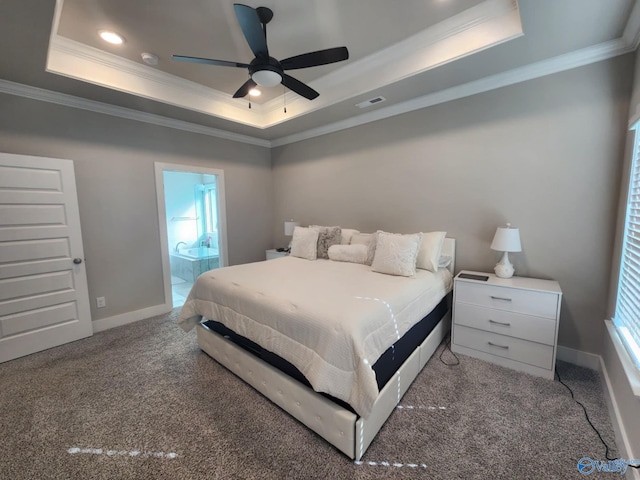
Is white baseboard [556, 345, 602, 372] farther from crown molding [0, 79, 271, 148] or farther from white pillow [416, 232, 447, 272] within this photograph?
crown molding [0, 79, 271, 148]

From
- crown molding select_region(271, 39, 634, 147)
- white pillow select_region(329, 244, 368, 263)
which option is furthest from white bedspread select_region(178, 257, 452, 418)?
crown molding select_region(271, 39, 634, 147)

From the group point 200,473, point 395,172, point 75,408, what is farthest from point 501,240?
point 75,408

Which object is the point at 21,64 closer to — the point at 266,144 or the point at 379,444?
the point at 266,144

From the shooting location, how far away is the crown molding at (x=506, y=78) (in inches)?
81.6

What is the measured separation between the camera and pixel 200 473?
1.41 meters

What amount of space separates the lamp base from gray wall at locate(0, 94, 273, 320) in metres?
3.91

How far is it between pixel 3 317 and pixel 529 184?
5093 mm

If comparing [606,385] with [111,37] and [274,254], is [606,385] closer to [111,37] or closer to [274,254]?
[274,254]

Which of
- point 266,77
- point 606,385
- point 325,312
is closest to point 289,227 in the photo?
point 266,77

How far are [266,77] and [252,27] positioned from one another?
0.33m

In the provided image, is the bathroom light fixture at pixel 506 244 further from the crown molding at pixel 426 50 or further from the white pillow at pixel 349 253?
the crown molding at pixel 426 50

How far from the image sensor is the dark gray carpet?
56.6 inches

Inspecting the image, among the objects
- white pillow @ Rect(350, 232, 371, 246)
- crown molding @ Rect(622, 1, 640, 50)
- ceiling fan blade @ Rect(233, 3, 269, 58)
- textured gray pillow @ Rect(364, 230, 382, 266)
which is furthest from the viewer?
white pillow @ Rect(350, 232, 371, 246)

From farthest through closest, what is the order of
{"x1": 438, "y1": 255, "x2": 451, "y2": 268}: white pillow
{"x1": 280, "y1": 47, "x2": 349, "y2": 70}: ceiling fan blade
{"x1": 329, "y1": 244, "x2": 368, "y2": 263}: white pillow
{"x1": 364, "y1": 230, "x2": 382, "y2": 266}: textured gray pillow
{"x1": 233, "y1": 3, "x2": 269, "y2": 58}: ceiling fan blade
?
{"x1": 329, "y1": 244, "x2": 368, "y2": 263}: white pillow, {"x1": 364, "y1": 230, "x2": 382, "y2": 266}: textured gray pillow, {"x1": 438, "y1": 255, "x2": 451, "y2": 268}: white pillow, {"x1": 280, "y1": 47, "x2": 349, "y2": 70}: ceiling fan blade, {"x1": 233, "y1": 3, "x2": 269, "y2": 58}: ceiling fan blade
